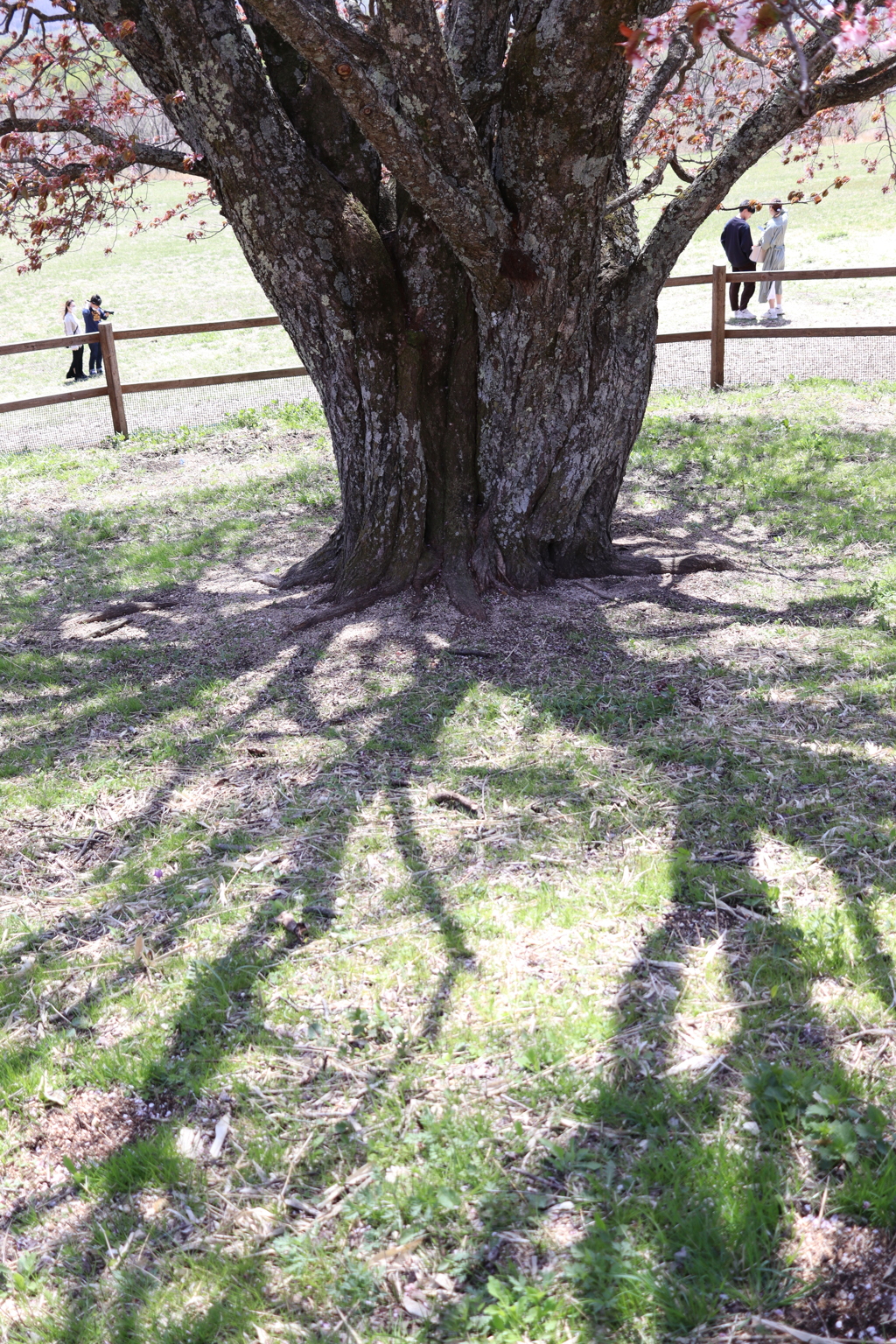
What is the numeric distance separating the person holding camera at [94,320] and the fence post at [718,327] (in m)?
8.19

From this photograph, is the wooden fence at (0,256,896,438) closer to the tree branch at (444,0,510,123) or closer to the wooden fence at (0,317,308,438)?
the wooden fence at (0,317,308,438)

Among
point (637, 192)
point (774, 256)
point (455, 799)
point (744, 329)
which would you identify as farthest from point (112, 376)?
point (774, 256)

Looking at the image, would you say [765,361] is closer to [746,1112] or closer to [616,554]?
[616,554]

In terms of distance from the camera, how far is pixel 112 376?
11.0 meters

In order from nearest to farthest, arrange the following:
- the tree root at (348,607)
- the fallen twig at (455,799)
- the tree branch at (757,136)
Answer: the fallen twig at (455,799) < the tree branch at (757,136) < the tree root at (348,607)

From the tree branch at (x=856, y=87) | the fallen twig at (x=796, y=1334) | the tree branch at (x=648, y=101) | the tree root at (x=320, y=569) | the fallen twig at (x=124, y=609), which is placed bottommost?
the fallen twig at (x=796, y=1334)

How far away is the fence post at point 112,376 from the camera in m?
10.9

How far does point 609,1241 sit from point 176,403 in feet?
45.9

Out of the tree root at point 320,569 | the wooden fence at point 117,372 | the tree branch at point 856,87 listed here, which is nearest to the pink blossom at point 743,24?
the tree branch at point 856,87

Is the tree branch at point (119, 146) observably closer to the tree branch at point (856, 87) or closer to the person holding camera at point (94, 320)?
the tree branch at point (856, 87)

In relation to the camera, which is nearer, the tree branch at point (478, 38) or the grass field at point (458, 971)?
the grass field at point (458, 971)

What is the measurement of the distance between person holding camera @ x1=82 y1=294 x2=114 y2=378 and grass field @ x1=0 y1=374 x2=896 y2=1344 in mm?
11040

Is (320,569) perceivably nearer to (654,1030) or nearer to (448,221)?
(448,221)

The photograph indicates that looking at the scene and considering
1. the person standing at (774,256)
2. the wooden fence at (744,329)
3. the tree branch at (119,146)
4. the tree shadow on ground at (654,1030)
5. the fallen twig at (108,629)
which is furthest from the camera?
the person standing at (774,256)
